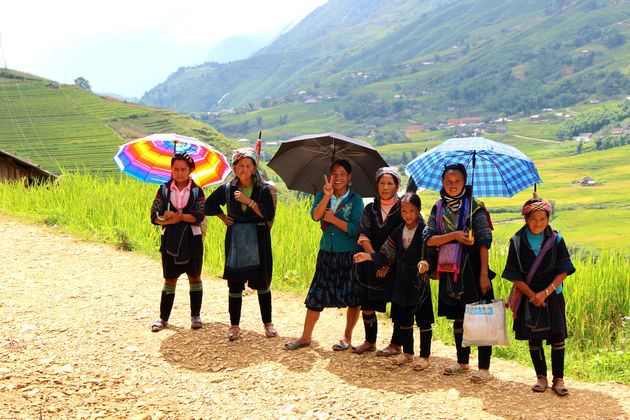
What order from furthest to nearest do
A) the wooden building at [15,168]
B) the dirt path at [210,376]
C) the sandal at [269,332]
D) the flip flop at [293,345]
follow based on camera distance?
the wooden building at [15,168], the sandal at [269,332], the flip flop at [293,345], the dirt path at [210,376]

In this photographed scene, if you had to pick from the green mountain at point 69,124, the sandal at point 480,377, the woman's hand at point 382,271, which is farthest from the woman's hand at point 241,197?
the green mountain at point 69,124

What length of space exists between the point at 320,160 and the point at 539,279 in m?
2.21

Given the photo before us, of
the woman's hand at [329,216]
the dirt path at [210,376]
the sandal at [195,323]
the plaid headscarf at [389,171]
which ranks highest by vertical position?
the plaid headscarf at [389,171]

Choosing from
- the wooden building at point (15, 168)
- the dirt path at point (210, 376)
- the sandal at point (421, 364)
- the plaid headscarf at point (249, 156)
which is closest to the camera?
the dirt path at point (210, 376)

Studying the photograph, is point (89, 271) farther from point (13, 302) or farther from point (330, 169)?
point (330, 169)

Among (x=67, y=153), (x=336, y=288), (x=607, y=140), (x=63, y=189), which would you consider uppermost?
(x=607, y=140)

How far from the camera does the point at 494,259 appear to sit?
860 centimetres

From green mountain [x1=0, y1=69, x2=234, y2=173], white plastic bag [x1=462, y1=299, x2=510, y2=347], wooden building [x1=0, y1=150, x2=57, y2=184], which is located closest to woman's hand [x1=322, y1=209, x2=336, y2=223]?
white plastic bag [x1=462, y1=299, x2=510, y2=347]

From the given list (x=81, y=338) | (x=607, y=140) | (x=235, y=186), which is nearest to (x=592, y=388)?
(x=235, y=186)

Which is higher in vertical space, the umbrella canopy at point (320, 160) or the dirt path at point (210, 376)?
the umbrella canopy at point (320, 160)

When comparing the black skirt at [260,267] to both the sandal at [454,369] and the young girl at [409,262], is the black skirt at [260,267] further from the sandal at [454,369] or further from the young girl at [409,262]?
the sandal at [454,369]

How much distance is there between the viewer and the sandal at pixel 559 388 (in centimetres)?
448

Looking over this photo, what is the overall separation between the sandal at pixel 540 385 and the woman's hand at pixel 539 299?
666mm

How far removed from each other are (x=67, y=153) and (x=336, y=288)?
61.7 metres
